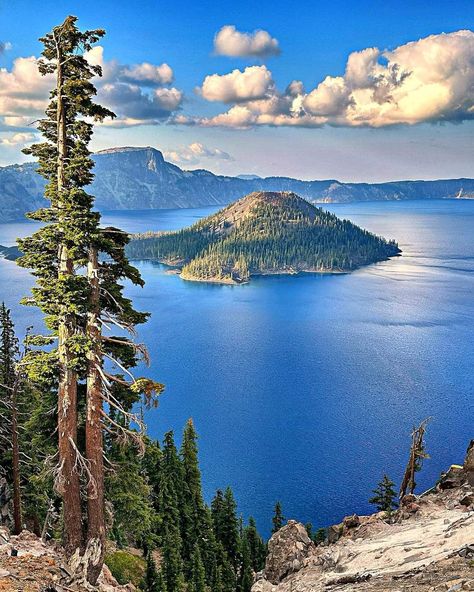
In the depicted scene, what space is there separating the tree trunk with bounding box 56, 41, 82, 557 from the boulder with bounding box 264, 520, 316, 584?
9868 millimetres

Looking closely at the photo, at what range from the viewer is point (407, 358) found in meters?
111

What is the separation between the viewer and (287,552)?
21.7 m

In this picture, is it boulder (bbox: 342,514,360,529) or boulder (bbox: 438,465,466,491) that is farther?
boulder (bbox: 342,514,360,529)

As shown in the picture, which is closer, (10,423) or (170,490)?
(10,423)

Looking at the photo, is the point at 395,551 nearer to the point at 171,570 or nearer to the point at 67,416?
the point at 67,416

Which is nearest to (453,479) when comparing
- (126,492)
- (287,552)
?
(287,552)

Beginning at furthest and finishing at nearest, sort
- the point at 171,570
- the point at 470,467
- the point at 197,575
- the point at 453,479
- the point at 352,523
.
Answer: the point at 197,575
the point at 171,570
the point at 352,523
the point at 453,479
the point at 470,467

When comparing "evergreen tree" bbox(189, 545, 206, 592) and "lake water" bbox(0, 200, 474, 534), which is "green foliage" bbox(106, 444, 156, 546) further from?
"lake water" bbox(0, 200, 474, 534)

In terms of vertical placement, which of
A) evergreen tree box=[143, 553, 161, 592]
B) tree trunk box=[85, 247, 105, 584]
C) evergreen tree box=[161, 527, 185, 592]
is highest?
tree trunk box=[85, 247, 105, 584]

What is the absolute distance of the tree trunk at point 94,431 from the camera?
15.4 metres

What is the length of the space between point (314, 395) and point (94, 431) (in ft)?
272

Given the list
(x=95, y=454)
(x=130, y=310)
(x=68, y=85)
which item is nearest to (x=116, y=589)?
(x=95, y=454)

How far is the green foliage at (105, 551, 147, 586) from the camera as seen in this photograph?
30.8m

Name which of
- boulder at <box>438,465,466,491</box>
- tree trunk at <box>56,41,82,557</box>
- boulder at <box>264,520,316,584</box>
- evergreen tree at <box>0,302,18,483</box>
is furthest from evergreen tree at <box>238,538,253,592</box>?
tree trunk at <box>56,41,82,557</box>
